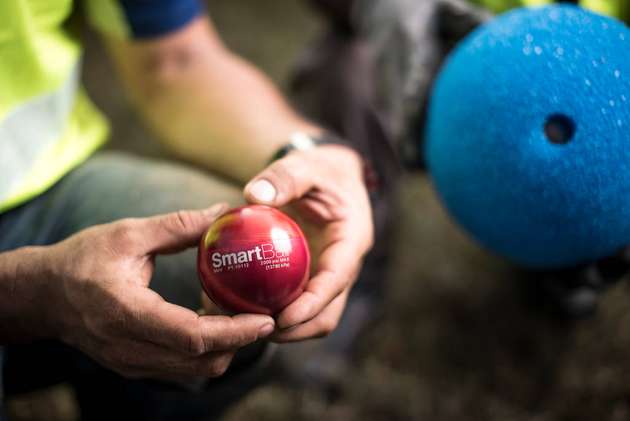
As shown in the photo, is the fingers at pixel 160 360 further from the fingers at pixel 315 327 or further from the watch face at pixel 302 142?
the watch face at pixel 302 142

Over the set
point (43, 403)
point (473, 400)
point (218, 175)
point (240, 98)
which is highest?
point (240, 98)

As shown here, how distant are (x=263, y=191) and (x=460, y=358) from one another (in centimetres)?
62

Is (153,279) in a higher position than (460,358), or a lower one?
higher

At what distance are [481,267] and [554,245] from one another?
0.48m

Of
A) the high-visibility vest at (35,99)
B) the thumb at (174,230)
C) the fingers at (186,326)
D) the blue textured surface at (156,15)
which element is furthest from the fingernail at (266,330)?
the blue textured surface at (156,15)

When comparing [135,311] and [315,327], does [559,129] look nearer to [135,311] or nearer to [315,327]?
[315,327]

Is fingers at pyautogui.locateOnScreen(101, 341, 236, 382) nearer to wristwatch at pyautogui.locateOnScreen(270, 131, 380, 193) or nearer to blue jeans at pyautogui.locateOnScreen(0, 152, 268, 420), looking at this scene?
blue jeans at pyautogui.locateOnScreen(0, 152, 268, 420)

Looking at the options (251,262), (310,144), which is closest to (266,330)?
(251,262)

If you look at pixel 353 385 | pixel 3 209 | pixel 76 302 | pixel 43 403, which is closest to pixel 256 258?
pixel 76 302

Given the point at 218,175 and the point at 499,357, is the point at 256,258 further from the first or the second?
the point at 499,357

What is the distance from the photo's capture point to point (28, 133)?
684 mm

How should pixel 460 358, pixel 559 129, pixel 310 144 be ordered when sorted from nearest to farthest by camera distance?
pixel 559 129, pixel 310 144, pixel 460 358

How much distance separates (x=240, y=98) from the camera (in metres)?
0.83

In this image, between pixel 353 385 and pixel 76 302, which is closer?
pixel 76 302
